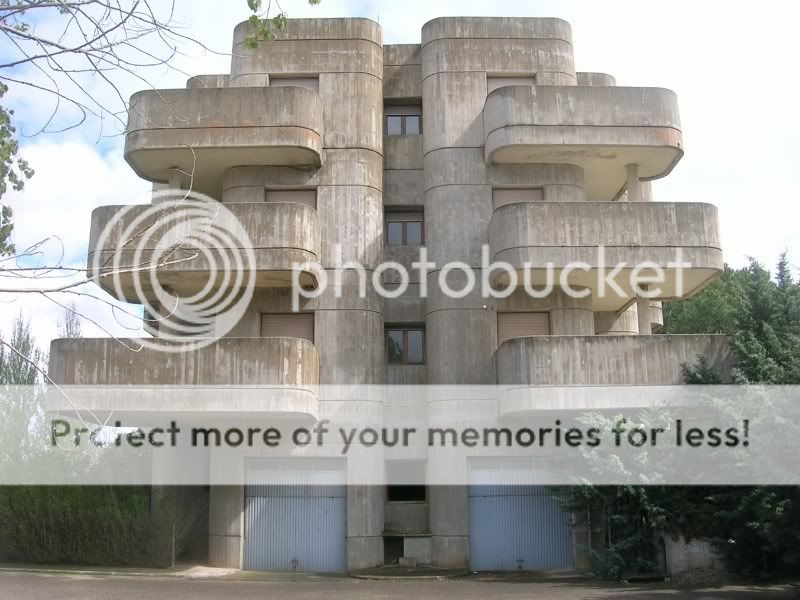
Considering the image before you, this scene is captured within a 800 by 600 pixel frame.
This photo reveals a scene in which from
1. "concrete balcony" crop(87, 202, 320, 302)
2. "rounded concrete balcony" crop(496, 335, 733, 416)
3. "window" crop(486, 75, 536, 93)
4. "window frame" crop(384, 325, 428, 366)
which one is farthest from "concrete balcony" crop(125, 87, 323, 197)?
"rounded concrete balcony" crop(496, 335, 733, 416)

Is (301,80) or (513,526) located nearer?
(513,526)

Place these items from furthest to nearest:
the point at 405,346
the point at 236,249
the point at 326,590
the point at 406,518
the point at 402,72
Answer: the point at 402,72 < the point at 405,346 < the point at 406,518 < the point at 236,249 < the point at 326,590

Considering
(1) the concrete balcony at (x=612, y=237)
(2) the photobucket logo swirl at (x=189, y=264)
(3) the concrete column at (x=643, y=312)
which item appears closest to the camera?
(2) the photobucket logo swirl at (x=189, y=264)

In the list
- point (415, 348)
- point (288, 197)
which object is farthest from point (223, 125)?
point (415, 348)

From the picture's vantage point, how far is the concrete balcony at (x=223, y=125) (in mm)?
20328

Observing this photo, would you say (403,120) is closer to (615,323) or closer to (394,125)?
(394,125)

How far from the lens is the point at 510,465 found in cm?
2034

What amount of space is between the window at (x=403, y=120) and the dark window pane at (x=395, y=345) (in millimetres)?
5913

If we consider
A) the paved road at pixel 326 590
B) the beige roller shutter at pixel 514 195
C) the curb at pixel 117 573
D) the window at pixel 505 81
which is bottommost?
the paved road at pixel 326 590

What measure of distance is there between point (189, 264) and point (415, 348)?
6.45 m

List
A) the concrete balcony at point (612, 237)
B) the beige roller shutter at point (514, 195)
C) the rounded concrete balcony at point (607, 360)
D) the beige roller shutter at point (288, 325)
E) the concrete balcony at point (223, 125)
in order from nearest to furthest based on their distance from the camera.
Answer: the rounded concrete balcony at point (607, 360)
the concrete balcony at point (612, 237)
the concrete balcony at point (223, 125)
the beige roller shutter at point (288, 325)
the beige roller shutter at point (514, 195)

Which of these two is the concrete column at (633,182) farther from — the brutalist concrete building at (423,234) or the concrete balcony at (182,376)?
the concrete balcony at (182,376)

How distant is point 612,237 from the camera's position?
19359 mm
